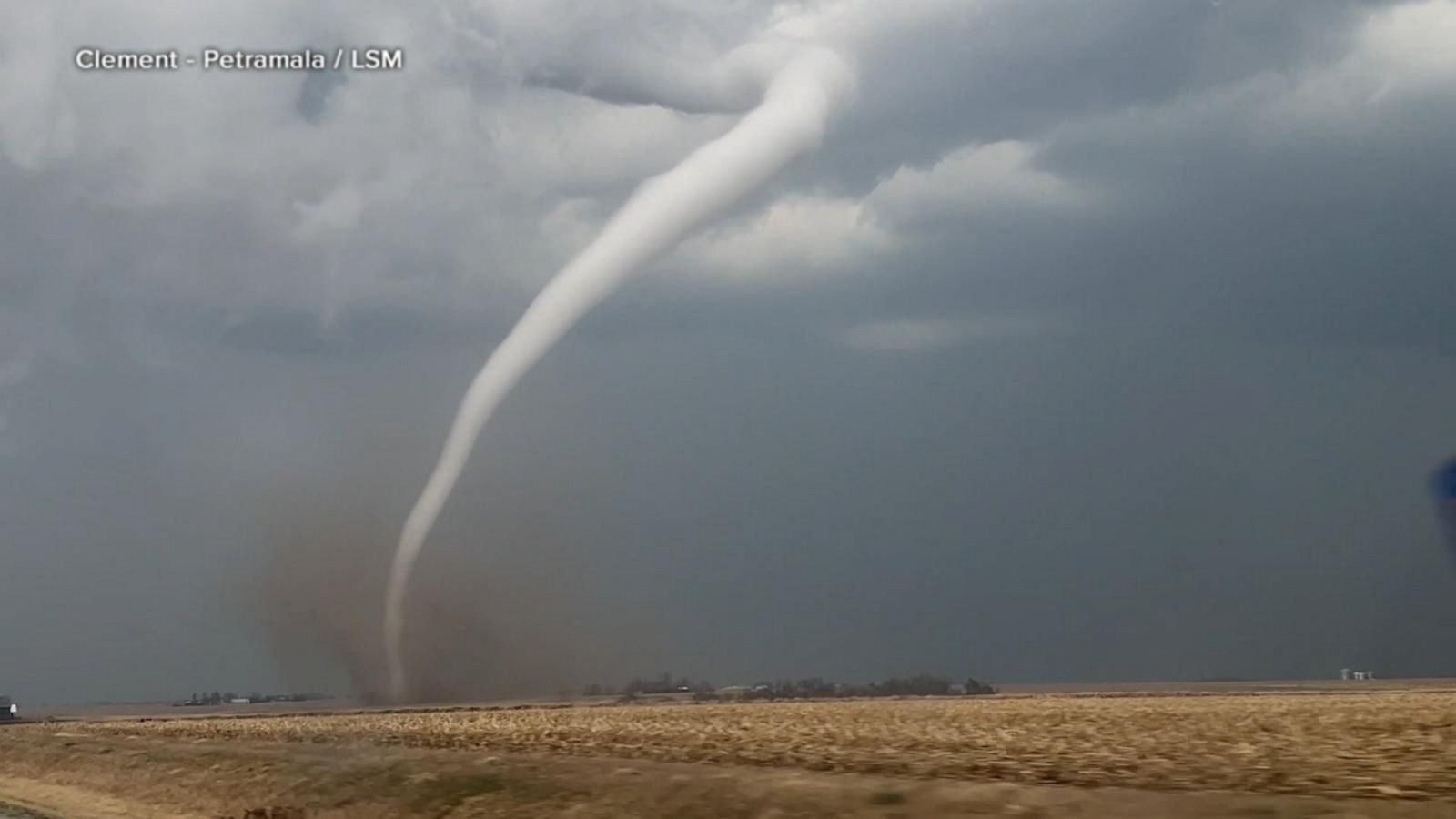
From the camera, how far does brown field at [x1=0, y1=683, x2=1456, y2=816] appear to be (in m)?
23.4

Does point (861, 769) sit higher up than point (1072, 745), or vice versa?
point (1072, 745)

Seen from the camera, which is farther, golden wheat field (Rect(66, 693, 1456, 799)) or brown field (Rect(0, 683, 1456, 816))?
golden wheat field (Rect(66, 693, 1456, 799))

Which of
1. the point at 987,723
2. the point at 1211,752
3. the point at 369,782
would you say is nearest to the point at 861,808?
the point at 1211,752

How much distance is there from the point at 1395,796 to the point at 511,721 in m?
66.7

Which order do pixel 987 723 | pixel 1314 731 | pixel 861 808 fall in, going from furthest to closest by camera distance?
1. pixel 987 723
2. pixel 1314 731
3. pixel 861 808

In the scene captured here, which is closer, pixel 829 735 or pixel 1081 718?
pixel 829 735

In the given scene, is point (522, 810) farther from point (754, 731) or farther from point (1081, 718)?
point (1081, 718)

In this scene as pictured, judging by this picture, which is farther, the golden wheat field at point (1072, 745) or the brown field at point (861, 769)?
the golden wheat field at point (1072, 745)

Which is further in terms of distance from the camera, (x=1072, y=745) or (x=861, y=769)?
(x=1072, y=745)

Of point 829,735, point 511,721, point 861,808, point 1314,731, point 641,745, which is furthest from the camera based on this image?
point 511,721

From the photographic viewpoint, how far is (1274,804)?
20438mm

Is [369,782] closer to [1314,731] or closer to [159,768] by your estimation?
[159,768]

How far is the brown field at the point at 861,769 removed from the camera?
2342 centimetres

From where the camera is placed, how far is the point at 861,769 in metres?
32.8
